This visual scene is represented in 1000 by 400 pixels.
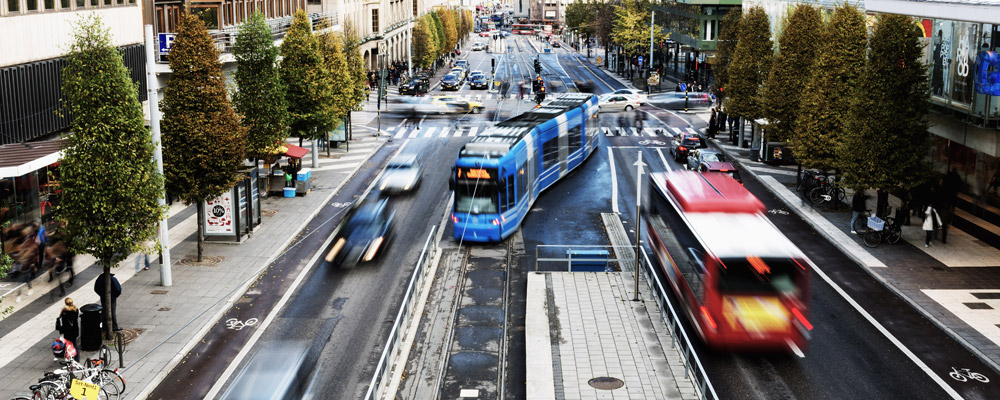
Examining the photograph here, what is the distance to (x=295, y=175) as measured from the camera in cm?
4122

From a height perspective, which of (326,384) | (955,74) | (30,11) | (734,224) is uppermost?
(30,11)

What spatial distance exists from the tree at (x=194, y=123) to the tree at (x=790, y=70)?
26.7m

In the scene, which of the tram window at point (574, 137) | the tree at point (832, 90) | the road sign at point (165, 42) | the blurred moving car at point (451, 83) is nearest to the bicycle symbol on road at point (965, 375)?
the tree at point (832, 90)

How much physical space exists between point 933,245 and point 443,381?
812 inches

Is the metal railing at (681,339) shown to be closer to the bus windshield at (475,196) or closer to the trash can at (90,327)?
the bus windshield at (475,196)

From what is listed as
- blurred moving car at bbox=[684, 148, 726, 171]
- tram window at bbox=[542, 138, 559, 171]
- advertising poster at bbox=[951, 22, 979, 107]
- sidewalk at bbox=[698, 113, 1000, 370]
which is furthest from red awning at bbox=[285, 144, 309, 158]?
advertising poster at bbox=[951, 22, 979, 107]

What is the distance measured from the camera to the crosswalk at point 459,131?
6144 centimetres

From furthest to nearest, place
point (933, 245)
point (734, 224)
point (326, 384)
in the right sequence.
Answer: point (933, 245), point (734, 224), point (326, 384)

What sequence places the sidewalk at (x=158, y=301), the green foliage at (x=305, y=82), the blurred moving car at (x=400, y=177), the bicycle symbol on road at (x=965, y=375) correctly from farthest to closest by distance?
the green foliage at (x=305, y=82) < the blurred moving car at (x=400, y=177) < the sidewalk at (x=158, y=301) < the bicycle symbol on road at (x=965, y=375)

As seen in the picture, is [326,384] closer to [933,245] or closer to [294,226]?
[294,226]

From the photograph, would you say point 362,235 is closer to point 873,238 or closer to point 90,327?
point 90,327

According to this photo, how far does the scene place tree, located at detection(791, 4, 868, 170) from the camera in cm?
3762

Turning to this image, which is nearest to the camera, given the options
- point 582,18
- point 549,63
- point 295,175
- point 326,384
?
point 326,384

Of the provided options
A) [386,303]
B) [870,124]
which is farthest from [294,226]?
[870,124]
